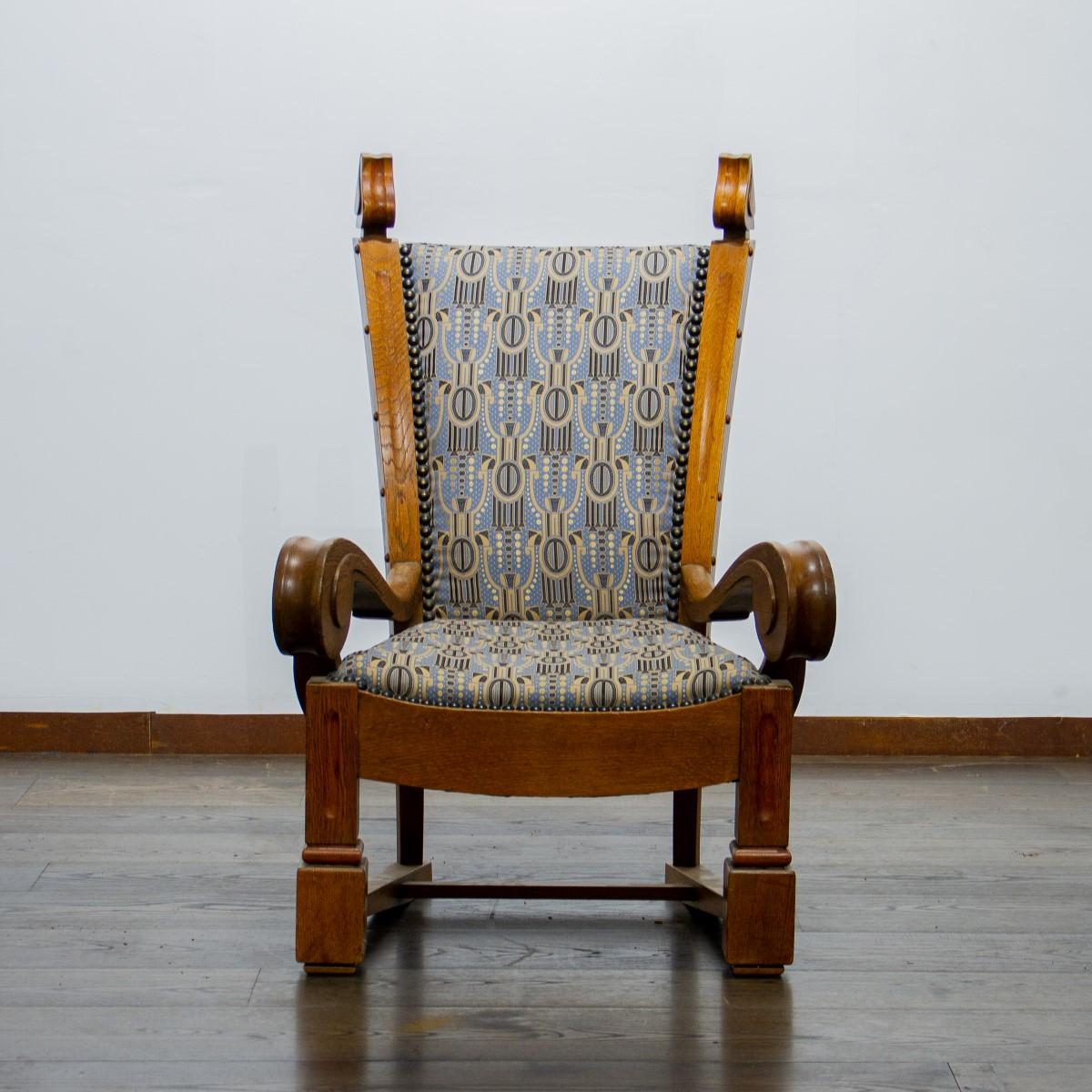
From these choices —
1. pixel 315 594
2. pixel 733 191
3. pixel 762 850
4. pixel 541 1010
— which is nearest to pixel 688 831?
pixel 762 850

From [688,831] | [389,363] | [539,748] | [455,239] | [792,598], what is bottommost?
[688,831]

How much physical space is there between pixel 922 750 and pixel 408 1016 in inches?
62.5

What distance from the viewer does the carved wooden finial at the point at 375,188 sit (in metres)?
2.03

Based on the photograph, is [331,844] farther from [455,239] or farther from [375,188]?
[455,239]

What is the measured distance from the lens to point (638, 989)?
166cm

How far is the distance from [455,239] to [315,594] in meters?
1.34

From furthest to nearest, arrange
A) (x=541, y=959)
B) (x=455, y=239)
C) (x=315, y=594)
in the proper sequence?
(x=455, y=239)
(x=541, y=959)
(x=315, y=594)

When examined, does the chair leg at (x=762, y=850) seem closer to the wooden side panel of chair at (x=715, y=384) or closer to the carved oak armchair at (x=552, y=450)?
the carved oak armchair at (x=552, y=450)

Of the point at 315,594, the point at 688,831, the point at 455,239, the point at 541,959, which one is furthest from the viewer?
the point at 455,239

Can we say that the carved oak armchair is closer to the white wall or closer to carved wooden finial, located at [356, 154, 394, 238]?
carved wooden finial, located at [356, 154, 394, 238]

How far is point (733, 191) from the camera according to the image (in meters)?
2.01

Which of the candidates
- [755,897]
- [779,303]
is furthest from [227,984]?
[779,303]

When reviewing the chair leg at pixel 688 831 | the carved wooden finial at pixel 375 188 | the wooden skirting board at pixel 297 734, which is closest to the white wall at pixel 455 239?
the wooden skirting board at pixel 297 734

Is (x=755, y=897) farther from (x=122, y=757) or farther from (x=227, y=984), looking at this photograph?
(x=122, y=757)
